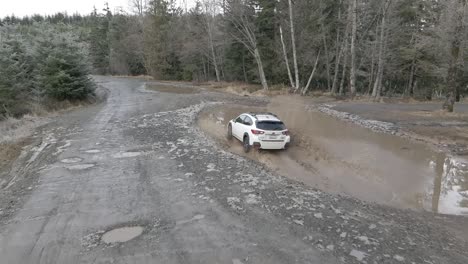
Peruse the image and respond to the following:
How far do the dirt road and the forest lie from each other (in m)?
16.1

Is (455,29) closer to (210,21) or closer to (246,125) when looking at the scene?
(246,125)

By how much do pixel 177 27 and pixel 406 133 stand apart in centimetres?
5037

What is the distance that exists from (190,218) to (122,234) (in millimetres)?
1582

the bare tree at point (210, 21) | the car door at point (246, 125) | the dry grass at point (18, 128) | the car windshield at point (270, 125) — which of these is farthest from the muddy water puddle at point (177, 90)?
the car windshield at point (270, 125)

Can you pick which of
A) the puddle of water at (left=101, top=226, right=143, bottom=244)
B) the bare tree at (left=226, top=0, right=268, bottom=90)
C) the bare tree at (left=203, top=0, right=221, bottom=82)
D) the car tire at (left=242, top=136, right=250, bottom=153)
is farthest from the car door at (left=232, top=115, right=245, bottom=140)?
the bare tree at (left=203, top=0, right=221, bottom=82)

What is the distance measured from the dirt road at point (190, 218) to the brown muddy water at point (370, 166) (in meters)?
1.28

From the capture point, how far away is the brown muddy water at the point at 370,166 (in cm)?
1084

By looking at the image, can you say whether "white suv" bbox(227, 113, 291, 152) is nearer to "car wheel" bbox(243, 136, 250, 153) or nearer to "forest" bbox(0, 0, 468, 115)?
"car wheel" bbox(243, 136, 250, 153)

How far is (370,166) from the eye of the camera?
44.8 feet

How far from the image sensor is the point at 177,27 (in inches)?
2403

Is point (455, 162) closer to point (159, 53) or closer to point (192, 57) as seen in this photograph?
point (192, 57)

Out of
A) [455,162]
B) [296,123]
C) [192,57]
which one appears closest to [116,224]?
Answer: [455,162]

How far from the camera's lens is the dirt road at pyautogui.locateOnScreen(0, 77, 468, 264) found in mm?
6781

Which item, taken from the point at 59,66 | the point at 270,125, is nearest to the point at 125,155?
the point at 270,125
